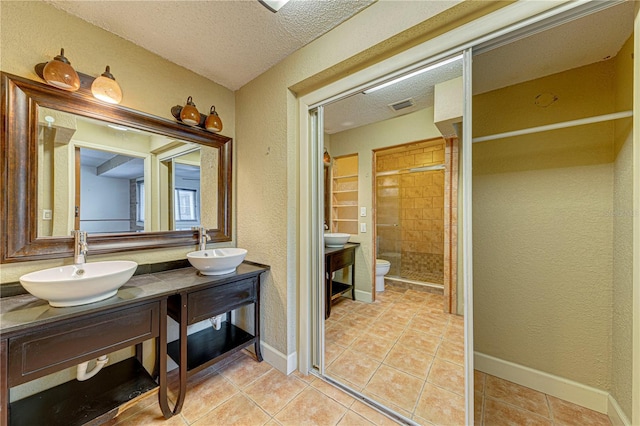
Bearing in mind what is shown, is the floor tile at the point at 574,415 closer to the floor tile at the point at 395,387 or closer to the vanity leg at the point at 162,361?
the floor tile at the point at 395,387

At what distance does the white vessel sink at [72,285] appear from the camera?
39.6 inches

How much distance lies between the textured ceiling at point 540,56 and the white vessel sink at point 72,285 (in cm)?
220

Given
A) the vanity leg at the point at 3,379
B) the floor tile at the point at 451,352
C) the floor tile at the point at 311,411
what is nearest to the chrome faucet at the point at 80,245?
the vanity leg at the point at 3,379

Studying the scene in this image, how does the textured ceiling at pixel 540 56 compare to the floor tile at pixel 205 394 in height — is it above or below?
above

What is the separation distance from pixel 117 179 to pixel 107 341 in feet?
3.54

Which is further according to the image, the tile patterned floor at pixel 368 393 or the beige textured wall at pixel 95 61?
the tile patterned floor at pixel 368 393

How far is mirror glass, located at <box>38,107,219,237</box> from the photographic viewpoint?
4.55ft

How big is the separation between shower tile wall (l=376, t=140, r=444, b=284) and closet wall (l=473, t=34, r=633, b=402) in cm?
182

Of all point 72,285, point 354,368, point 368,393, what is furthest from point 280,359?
point 72,285

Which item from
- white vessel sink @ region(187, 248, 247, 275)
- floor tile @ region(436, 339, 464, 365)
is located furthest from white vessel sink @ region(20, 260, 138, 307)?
floor tile @ region(436, 339, 464, 365)

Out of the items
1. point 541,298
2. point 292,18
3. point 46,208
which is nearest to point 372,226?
point 541,298

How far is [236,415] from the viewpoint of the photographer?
1.43 m

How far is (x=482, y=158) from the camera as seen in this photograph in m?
1.83

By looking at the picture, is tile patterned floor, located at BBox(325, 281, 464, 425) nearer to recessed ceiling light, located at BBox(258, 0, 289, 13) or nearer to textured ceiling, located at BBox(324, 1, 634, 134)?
textured ceiling, located at BBox(324, 1, 634, 134)
